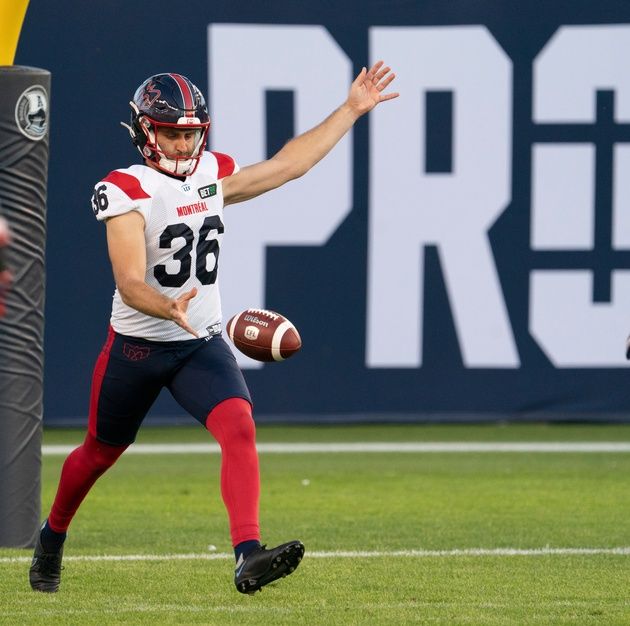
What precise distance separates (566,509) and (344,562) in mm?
1986

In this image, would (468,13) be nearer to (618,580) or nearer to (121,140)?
(121,140)

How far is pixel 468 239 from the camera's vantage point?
35.9 feet

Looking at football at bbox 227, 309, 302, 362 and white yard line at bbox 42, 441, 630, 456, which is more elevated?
football at bbox 227, 309, 302, 362

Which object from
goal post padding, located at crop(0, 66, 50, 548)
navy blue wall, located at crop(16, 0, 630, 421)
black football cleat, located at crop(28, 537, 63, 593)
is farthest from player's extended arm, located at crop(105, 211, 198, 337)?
navy blue wall, located at crop(16, 0, 630, 421)

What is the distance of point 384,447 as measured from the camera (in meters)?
10.4

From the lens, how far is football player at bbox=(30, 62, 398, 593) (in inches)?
193

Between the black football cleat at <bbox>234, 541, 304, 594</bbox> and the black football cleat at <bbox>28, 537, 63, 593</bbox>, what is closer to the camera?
the black football cleat at <bbox>234, 541, 304, 594</bbox>

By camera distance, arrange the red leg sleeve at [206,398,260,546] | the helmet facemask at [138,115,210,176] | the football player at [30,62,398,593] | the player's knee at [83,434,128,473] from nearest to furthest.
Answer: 1. the red leg sleeve at [206,398,260,546]
2. the football player at [30,62,398,593]
3. the helmet facemask at [138,115,210,176]
4. the player's knee at [83,434,128,473]

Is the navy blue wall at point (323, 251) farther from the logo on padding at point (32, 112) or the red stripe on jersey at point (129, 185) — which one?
the red stripe on jersey at point (129, 185)

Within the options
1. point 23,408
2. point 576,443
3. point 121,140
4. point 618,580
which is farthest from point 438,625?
point 121,140

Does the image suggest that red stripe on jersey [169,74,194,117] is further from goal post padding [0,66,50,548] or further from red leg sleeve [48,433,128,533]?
goal post padding [0,66,50,548]

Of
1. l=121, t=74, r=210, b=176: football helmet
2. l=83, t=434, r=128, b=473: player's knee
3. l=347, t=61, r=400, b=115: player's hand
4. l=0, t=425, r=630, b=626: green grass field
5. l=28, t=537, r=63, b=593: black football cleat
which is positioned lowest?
l=0, t=425, r=630, b=626: green grass field

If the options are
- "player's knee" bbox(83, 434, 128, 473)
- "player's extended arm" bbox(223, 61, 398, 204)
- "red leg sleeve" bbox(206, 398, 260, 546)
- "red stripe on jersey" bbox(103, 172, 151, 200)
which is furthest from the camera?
"player's extended arm" bbox(223, 61, 398, 204)

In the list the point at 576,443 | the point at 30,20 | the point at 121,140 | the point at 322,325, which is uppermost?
the point at 30,20
